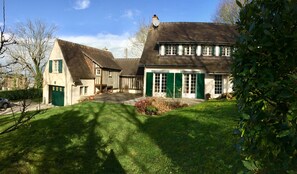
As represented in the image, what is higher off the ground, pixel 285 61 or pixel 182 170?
pixel 285 61

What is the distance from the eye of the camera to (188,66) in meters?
24.2

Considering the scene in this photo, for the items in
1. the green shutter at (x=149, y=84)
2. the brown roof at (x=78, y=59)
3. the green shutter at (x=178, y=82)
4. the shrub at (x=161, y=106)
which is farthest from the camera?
the brown roof at (x=78, y=59)

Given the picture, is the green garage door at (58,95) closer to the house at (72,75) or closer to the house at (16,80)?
the house at (72,75)

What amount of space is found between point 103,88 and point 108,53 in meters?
8.61

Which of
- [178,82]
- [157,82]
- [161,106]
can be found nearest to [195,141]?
[161,106]

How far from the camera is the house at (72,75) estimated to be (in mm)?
27109

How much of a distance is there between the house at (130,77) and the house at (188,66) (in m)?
6.90

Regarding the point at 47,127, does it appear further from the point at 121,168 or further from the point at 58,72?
the point at 58,72

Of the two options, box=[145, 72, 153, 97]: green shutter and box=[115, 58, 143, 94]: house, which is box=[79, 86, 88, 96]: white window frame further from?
box=[145, 72, 153, 97]: green shutter

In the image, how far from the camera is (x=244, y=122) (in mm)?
2545

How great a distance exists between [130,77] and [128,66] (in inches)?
93.1

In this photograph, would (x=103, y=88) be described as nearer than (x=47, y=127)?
No

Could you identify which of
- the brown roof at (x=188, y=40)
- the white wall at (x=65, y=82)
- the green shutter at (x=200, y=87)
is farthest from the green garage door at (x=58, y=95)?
the green shutter at (x=200, y=87)

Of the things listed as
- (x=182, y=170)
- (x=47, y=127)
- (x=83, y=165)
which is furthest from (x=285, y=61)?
(x=47, y=127)
